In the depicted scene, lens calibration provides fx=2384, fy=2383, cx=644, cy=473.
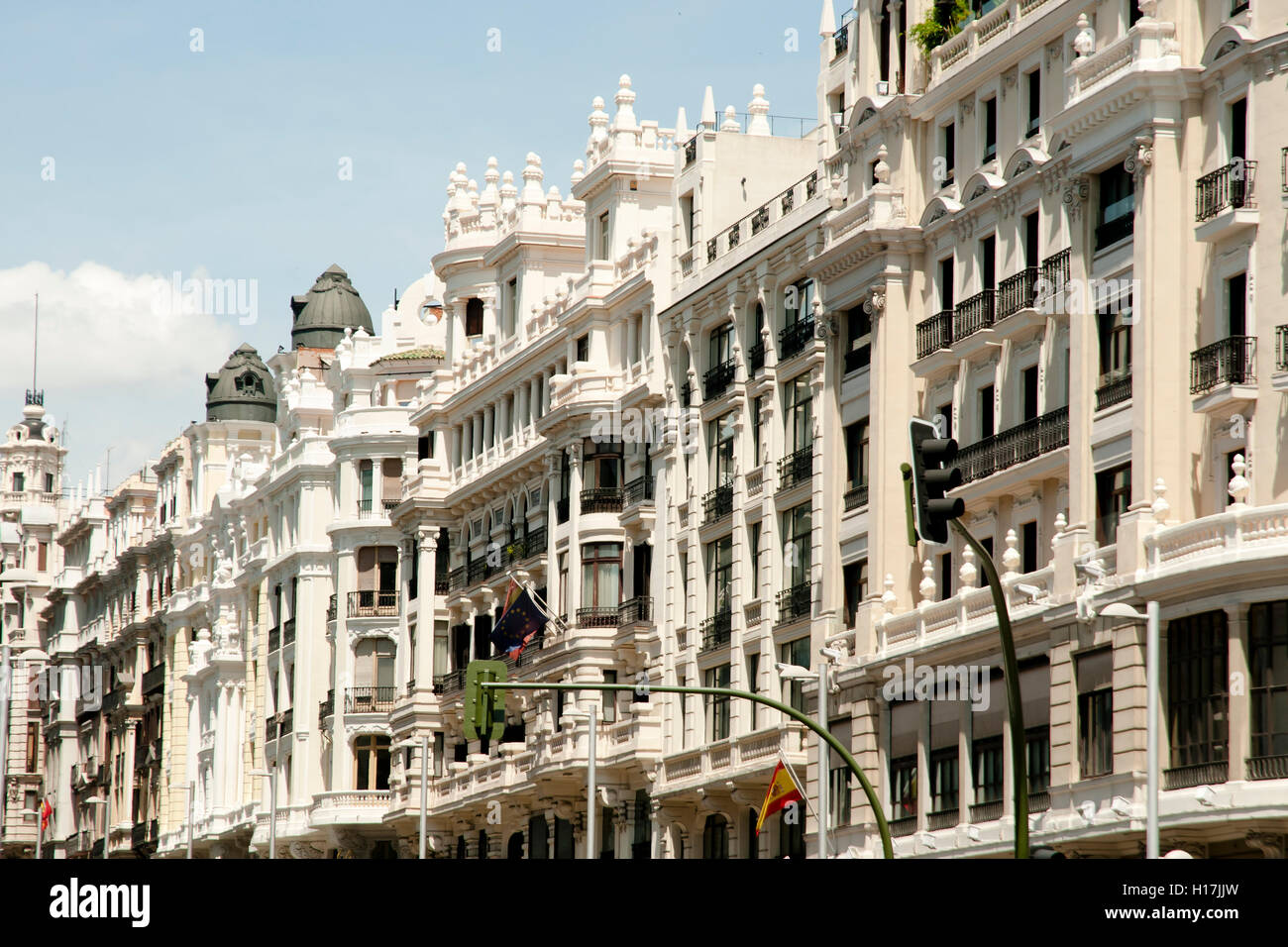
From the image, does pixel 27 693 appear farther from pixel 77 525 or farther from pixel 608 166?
pixel 608 166

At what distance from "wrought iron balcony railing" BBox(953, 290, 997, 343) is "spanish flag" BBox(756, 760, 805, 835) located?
1104cm

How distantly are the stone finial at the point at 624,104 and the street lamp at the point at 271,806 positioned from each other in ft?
111

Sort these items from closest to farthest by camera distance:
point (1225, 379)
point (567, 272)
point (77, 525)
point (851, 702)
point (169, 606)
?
point (1225, 379)
point (851, 702)
point (567, 272)
point (169, 606)
point (77, 525)

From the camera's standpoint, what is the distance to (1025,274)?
165 feet

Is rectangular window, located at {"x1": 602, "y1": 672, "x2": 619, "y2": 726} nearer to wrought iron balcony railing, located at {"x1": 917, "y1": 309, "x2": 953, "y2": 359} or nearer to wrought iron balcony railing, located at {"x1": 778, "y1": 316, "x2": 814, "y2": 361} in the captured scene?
wrought iron balcony railing, located at {"x1": 778, "y1": 316, "x2": 814, "y2": 361}

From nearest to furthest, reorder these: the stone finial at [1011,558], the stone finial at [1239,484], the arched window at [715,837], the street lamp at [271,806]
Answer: the stone finial at [1239,484]
the stone finial at [1011,558]
the arched window at [715,837]
the street lamp at [271,806]

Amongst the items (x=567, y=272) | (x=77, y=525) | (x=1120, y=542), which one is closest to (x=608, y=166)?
(x=567, y=272)

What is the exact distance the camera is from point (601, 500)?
239 ft

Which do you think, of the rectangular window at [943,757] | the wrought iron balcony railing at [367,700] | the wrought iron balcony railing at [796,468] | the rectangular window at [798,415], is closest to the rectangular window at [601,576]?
the wrought iron balcony railing at [796,468]

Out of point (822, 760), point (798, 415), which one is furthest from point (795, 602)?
point (822, 760)

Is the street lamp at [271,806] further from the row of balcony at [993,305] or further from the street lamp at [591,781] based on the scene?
the row of balcony at [993,305]

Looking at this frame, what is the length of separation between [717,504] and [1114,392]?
20.5 meters

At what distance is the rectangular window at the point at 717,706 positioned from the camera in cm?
6378
